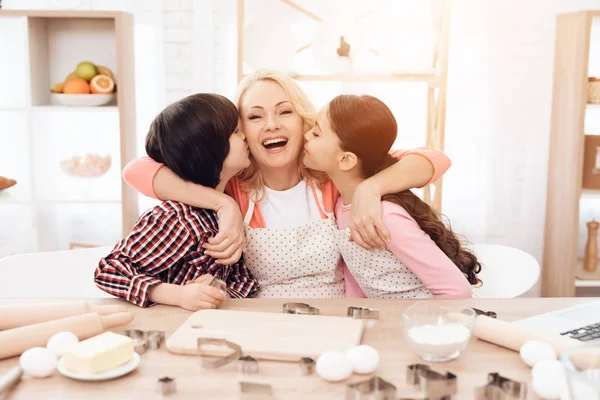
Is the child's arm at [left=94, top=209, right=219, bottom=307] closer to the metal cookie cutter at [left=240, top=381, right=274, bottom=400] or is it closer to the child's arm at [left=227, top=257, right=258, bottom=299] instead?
the child's arm at [left=227, top=257, right=258, bottom=299]

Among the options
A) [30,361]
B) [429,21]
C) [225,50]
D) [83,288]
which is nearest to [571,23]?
[429,21]

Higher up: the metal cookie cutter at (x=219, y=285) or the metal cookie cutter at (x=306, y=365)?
the metal cookie cutter at (x=219, y=285)

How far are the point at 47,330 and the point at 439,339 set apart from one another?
23.9 inches

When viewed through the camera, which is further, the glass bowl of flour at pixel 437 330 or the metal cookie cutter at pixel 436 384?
the glass bowl of flour at pixel 437 330

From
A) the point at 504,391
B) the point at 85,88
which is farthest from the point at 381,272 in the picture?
the point at 85,88

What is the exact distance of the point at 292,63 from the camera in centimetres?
330

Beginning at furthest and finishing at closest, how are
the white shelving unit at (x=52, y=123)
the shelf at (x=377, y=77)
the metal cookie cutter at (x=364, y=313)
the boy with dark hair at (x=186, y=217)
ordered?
the white shelving unit at (x=52, y=123) → the shelf at (x=377, y=77) → the boy with dark hair at (x=186, y=217) → the metal cookie cutter at (x=364, y=313)

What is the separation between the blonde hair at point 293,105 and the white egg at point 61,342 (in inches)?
31.9

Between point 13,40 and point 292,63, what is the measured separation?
132cm

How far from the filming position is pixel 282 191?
5.82ft

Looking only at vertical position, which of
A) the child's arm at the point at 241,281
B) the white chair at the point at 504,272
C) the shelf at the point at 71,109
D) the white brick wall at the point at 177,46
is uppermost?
the white brick wall at the point at 177,46

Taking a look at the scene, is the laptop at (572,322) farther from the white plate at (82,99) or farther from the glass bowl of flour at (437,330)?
the white plate at (82,99)

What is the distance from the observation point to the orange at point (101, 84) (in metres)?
3.14

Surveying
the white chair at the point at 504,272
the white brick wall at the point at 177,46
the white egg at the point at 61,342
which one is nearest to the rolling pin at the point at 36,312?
the white egg at the point at 61,342
